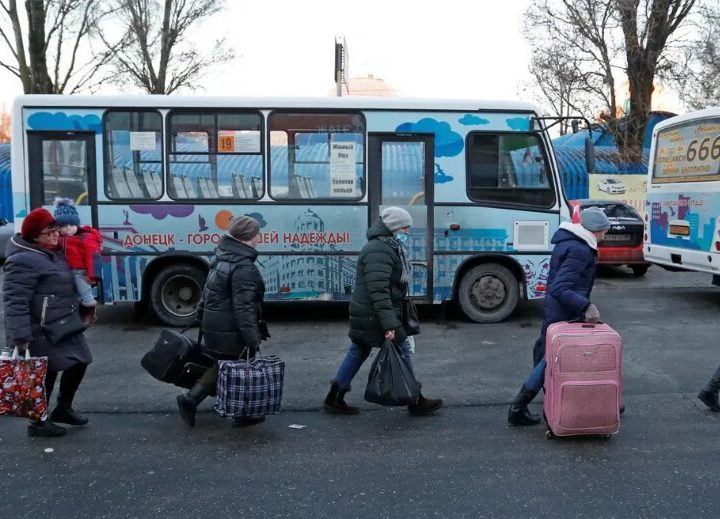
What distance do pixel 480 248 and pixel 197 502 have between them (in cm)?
561

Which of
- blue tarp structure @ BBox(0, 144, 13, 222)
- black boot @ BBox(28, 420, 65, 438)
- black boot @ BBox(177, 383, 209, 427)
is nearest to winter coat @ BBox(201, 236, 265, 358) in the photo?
black boot @ BBox(177, 383, 209, 427)

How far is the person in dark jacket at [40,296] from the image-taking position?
474cm

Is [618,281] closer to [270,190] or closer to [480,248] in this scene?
[480,248]

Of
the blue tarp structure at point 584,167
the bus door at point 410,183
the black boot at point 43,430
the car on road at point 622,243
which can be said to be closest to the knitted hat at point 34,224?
the black boot at point 43,430

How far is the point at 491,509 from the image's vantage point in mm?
3943

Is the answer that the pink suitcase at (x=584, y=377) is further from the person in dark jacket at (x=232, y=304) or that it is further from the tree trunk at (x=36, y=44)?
the tree trunk at (x=36, y=44)

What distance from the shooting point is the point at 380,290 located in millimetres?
5152

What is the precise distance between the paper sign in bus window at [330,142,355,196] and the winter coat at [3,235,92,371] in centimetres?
422

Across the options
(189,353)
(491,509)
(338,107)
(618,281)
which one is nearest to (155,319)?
(338,107)

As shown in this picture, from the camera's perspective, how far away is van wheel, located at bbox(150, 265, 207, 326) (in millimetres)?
8805

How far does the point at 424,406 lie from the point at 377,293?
1096 mm

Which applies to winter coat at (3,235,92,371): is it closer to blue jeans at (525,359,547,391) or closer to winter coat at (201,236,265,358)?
winter coat at (201,236,265,358)

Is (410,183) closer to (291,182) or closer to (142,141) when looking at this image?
(291,182)

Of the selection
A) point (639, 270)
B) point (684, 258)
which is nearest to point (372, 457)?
point (684, 258)
